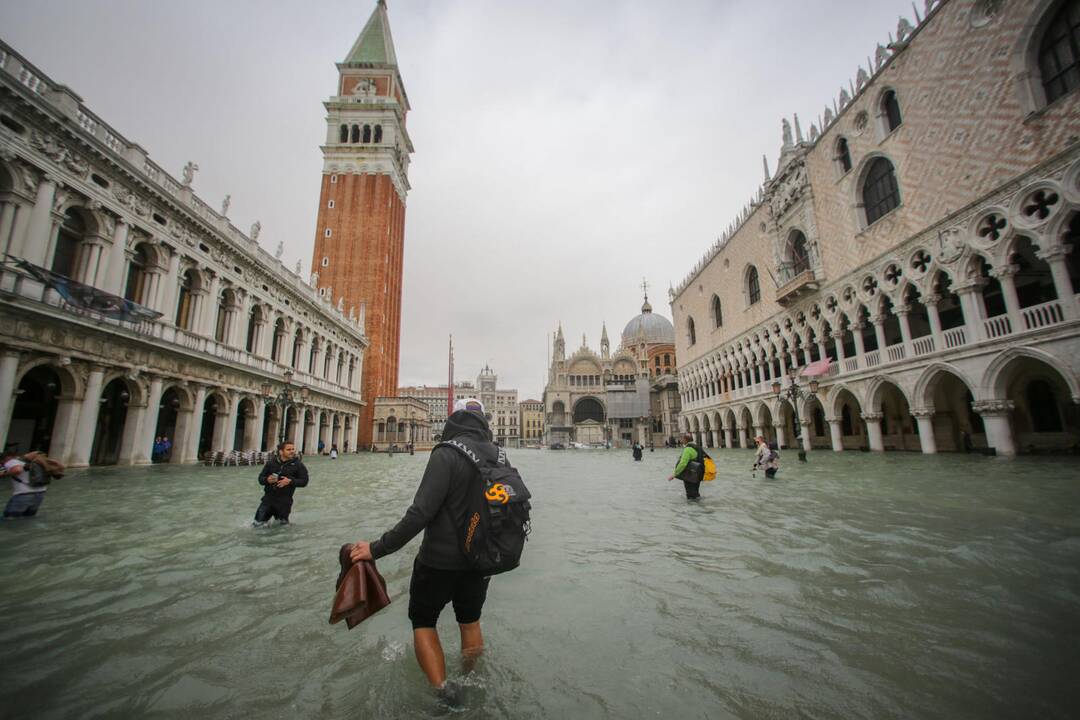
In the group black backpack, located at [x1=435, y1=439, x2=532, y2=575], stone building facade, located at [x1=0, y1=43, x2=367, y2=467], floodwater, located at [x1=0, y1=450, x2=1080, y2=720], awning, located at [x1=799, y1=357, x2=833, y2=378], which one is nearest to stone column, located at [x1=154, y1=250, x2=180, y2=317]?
stone building facade, located at [x1=0, y1=43, x2=367, y2=467]

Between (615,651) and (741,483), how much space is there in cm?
953

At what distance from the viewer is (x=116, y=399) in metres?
18.1

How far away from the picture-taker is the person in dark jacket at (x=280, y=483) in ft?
20.0

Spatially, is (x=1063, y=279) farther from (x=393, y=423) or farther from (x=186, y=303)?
(x=393, y=423)

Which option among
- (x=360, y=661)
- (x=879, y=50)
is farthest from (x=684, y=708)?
(x=879, y=50)

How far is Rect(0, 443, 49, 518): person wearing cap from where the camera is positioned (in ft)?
19.5

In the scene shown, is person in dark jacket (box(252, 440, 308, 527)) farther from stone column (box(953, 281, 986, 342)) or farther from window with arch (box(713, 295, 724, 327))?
window with arch (box(713, 295, 724, 327))

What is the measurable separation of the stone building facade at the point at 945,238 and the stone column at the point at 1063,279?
4 cm

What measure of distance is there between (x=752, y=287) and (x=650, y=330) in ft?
129

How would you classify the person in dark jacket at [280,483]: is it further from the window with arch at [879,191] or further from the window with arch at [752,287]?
the window with arch at [752,287]

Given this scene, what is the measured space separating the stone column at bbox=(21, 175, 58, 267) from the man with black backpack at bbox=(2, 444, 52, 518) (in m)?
9.93

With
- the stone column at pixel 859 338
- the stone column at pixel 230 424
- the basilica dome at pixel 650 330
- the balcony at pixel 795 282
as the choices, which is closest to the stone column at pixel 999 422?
the stone column at pixel 859 338

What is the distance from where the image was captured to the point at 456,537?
96.1 inches

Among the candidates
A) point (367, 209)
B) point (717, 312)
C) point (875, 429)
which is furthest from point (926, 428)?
point (367, 209)
